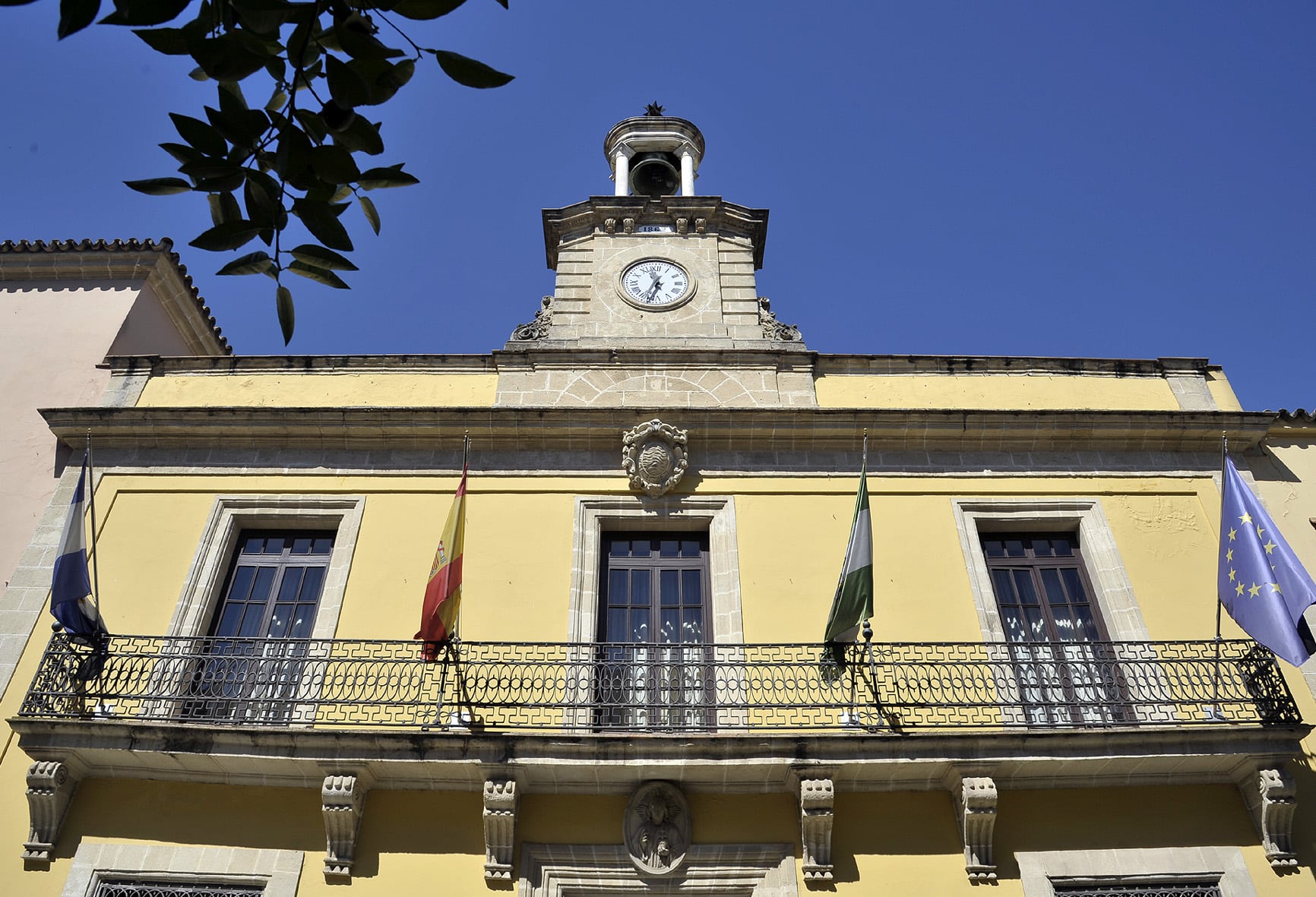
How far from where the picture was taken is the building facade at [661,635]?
7875 millimetres

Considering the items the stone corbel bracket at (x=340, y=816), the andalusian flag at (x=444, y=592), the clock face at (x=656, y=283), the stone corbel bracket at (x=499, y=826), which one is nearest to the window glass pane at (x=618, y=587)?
the andalusian flag at (x=444, y=592)

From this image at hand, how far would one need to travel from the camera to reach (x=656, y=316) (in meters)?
12.1

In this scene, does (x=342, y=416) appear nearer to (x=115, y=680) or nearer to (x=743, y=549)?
(x=115, y=680)

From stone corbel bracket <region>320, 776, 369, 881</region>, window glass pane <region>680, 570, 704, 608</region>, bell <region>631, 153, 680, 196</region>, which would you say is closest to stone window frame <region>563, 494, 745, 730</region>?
window glass pane <region>680, 570, 704, 608</region>

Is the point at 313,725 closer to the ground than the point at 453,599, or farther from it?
closer to the ground

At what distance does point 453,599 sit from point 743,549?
270 cm

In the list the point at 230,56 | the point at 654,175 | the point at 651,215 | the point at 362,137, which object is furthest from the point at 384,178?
the point at 654,175

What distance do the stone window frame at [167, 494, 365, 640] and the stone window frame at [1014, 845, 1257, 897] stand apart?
19.2 ft

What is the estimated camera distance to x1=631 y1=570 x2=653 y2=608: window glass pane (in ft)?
31.4

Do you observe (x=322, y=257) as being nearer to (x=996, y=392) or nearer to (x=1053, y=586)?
(x=1053, y=586)

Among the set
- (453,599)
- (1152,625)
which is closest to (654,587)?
(453,599)

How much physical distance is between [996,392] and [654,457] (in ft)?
12.4

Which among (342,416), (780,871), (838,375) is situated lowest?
(780,871)

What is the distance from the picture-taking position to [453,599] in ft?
27.8
